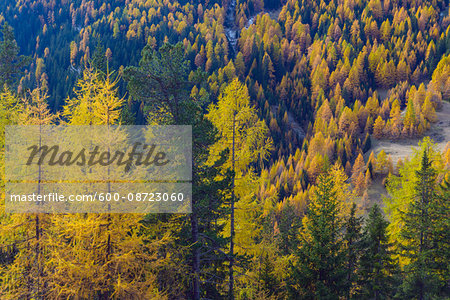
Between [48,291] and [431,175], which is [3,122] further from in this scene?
[431,175]

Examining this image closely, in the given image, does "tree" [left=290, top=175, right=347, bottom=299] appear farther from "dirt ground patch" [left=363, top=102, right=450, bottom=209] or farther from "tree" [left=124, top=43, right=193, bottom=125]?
"dirt ground patch" [left=363, top=102, right=450, bottom=209]

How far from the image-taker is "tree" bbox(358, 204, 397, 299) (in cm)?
2195

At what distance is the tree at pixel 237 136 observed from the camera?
1750cm

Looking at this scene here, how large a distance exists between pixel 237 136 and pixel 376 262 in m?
13.1

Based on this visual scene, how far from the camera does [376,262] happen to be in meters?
21.8

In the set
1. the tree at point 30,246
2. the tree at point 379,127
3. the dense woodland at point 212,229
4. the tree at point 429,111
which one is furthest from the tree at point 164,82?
the tree at point 429,111

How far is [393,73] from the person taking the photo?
518ft

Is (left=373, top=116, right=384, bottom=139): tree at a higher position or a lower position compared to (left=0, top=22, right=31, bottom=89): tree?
higher

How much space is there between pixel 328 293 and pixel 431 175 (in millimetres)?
11637

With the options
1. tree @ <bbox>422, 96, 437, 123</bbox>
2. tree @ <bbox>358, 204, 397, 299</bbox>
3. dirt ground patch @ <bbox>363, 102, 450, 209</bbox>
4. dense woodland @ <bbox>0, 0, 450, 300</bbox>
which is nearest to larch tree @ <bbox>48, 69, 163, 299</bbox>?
dense woodland @ <bbox>0, 0, 450, 300</bbox>

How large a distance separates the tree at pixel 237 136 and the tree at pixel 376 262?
32.7 ft

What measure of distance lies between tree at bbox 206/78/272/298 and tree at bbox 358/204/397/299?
9.97 m

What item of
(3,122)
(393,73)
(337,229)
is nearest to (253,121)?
(337,229)

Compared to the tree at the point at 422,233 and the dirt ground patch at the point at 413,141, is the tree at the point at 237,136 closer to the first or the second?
the tree at the point at 422,233
